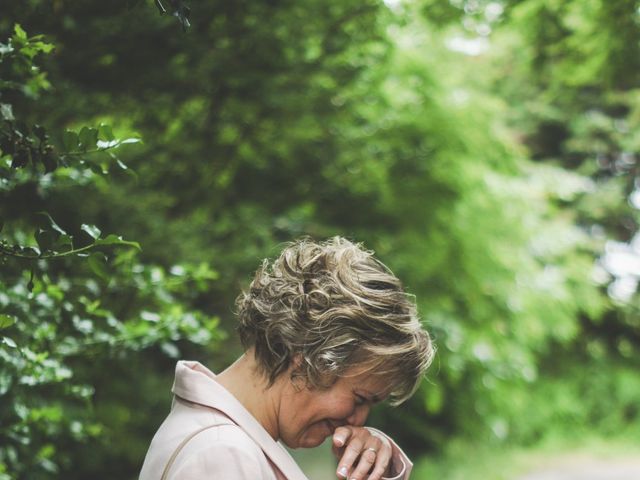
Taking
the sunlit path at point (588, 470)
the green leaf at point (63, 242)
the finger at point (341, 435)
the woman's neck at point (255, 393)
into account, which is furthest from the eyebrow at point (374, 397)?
the sunlit path at point (588, 470)

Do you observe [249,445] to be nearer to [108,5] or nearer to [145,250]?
[108,5]

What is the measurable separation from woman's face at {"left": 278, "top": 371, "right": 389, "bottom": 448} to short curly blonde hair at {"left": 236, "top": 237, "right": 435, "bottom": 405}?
3 cm

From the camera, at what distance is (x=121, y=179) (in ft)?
16.5

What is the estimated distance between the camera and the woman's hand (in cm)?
192

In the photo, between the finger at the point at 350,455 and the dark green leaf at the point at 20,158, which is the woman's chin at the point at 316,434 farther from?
the dark green leaf at the point at 20,158

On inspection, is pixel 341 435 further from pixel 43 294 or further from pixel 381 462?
pixel 43 294

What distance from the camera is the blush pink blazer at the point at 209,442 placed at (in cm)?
155

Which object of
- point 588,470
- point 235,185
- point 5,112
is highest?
point 588,470

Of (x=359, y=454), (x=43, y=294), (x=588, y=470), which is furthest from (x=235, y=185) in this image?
(x=588, y=470)

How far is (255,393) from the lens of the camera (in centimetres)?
183

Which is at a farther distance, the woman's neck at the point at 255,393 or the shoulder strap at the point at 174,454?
the woman's neck at the point at 255,393

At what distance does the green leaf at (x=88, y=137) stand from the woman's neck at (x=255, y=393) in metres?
0.64

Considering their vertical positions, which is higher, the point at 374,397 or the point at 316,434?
the point at 374,397

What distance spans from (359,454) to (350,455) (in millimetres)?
36
